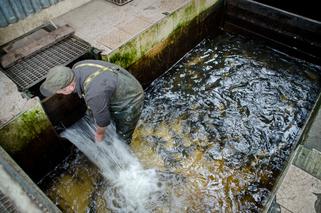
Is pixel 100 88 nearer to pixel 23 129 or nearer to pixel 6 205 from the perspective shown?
pixel 23 129

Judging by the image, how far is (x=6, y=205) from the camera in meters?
3.03

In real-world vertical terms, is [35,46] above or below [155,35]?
above

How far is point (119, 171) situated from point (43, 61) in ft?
8.31

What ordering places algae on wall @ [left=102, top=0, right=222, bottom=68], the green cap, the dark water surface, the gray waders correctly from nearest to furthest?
the green cap
the gray waders
the dark water surface
algae on wall @ [left=102, top=0, right=222, bottom=68]

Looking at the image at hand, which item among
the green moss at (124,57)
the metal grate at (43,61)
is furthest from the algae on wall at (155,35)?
the metal grate at (43,61)

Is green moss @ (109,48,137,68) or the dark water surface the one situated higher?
green moss @ (109,48,137,68)

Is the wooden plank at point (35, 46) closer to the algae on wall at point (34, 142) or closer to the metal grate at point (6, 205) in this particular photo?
the algae on wall at point (34, 142)

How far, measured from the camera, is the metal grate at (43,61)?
4539 millimetres

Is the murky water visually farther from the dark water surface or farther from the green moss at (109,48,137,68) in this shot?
the green moss at (109,48,137,68)

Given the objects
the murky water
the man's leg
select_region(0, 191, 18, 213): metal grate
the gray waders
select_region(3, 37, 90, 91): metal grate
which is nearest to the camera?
select_region(0, 191, 18, 213): metal grate

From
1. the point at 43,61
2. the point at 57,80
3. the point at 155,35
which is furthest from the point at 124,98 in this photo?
the point at 155,35

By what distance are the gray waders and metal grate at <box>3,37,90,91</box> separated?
1.18 metres

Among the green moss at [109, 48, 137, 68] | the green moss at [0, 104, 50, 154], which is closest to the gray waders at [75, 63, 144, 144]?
the green moss at [109, 48, 137, 68]

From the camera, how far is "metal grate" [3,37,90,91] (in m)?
4.54
